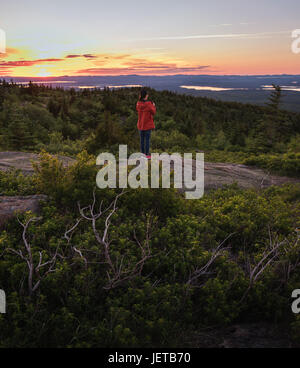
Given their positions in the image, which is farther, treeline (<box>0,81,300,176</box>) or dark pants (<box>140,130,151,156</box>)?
treeline (<box>0,81,300,176</box>)

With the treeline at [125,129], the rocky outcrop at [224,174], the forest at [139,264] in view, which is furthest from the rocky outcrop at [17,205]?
the treeline at [125,129]

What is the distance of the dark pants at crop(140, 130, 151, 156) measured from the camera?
988cm

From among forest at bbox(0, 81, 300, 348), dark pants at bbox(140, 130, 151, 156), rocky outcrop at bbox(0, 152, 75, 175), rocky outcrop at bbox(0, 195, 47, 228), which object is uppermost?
dark pants at bbox(140, 130, 151, 156)

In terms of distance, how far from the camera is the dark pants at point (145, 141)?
32.4 ft

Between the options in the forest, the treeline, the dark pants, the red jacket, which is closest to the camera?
the forest

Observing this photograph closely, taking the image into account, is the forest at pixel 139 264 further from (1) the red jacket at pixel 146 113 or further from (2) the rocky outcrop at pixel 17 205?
(1) the red jacket at pixel 146 113

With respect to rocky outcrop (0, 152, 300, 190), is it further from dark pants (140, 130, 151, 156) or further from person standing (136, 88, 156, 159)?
person standing (136, 88, 156, 159)

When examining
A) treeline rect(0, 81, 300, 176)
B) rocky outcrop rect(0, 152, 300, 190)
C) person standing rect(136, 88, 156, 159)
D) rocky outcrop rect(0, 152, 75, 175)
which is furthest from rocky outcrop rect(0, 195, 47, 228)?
treeline rect(0, 81, 300, 176)

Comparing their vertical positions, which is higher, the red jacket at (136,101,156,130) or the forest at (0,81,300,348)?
the red jacket at (136,101,156,130)

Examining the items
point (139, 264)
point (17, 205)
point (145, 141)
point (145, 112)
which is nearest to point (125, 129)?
point (145, 141)

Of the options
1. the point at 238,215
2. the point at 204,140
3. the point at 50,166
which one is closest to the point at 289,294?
the point at 238,215

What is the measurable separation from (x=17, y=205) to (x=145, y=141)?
552cm

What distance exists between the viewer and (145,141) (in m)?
10.2

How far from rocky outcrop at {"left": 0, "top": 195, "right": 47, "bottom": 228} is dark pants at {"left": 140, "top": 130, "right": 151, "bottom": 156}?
4.71m
